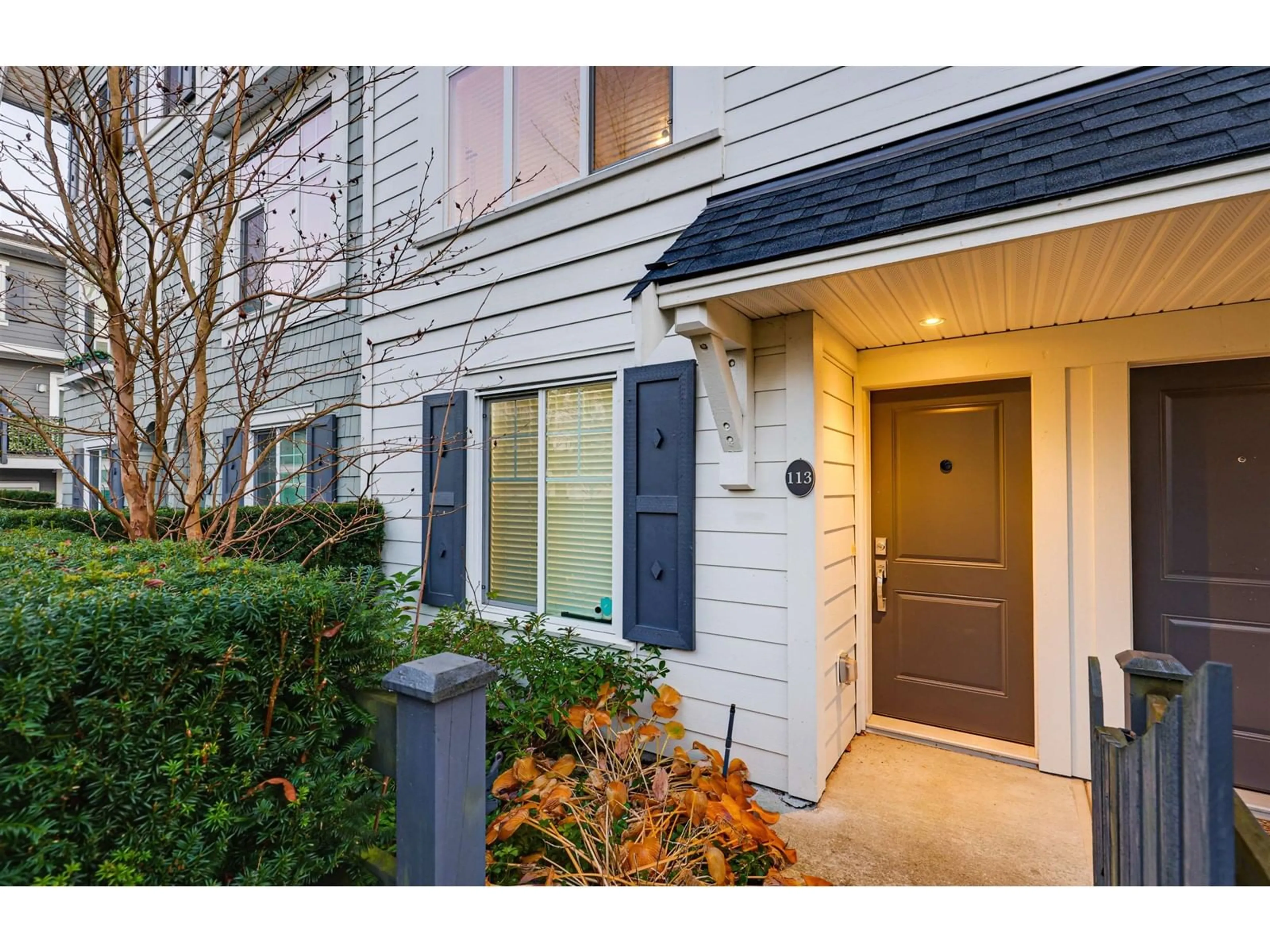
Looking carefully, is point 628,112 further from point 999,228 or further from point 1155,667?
point 1155,667

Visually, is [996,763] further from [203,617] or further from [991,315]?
[203,617]

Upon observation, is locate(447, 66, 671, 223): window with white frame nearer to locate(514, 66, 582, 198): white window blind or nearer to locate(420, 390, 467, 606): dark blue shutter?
locate(514, 66, 582, 198): white window blind

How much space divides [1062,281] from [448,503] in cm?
339

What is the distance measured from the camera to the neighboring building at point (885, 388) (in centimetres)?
184

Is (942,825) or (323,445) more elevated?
(323,445)

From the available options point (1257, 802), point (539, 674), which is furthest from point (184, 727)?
point (1257, 802)

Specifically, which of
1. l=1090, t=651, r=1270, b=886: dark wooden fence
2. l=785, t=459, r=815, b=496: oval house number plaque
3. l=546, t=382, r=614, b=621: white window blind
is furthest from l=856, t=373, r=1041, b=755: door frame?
l=1090, t=651, r=1270, b=886: dark wooden fence

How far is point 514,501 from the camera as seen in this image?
3578mm

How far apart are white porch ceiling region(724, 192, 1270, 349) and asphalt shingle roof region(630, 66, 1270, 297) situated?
0.13 m

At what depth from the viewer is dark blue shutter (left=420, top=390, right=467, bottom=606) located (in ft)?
12.1

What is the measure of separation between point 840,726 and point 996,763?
2.39 ft

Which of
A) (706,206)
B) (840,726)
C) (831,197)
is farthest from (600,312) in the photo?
(840,726)

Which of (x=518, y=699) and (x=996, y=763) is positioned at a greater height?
(x=518, y=699)
